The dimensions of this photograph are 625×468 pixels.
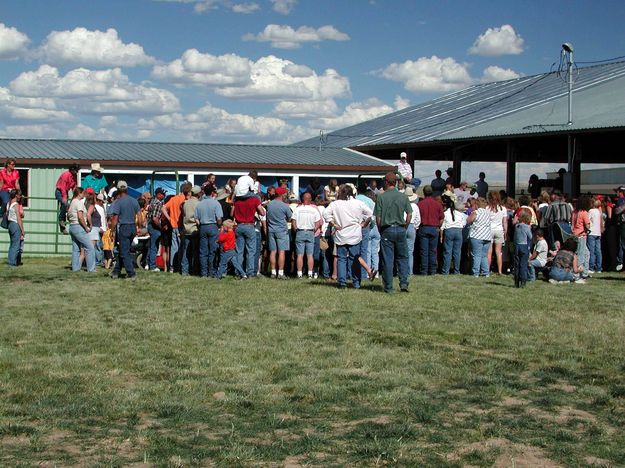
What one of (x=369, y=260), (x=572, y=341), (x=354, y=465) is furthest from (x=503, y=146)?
(x=354, y=465)

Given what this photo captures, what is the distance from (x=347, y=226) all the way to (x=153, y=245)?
4.89m

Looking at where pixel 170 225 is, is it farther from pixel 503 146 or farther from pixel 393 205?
pixel 503 146

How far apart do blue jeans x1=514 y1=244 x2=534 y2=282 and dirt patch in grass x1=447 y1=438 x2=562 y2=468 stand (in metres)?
10.2

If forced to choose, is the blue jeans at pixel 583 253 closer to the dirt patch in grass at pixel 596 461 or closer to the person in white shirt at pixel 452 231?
the person in white shirt at pixel 452 231

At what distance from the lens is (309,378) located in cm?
906

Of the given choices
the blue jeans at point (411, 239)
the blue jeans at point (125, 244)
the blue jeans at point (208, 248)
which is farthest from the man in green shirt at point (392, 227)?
the blue jeans at point (125, 244)

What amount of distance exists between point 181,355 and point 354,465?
425 cm

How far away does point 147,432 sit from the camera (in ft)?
Answer: 23.2

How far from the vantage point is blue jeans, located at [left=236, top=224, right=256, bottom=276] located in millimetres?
17844

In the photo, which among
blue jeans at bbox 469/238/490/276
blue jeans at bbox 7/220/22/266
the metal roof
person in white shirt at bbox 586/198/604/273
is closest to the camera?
blue jeans at bbox 469/238/490/276

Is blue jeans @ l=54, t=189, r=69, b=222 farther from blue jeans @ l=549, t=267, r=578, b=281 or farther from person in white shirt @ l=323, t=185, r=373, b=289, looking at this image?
blue jeans @ l=549, t=267, r=578, b=281

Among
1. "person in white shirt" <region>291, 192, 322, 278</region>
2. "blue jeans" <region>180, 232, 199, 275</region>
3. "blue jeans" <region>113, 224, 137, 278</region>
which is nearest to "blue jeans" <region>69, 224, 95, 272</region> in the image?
"blue jeans" <region>113, 224, 137, 278</region>

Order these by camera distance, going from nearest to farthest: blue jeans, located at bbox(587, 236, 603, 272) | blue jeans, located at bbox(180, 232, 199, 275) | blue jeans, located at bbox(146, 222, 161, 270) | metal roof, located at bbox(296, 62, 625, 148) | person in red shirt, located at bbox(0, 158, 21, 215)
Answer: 1. blue jeans, located at bbox(180, 232, 199, 275)
2. blue jeans, located at bbox(146, 222, 161, 270)
3. blue jeans, located at bbox(587, 236, 603, 272)
4. person in red shirt, located at bbox(0, 158, 21, 215)
5. metal roof, located at bbox(296, 62, 625, 148)

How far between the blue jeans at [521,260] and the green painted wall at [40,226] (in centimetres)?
1188
